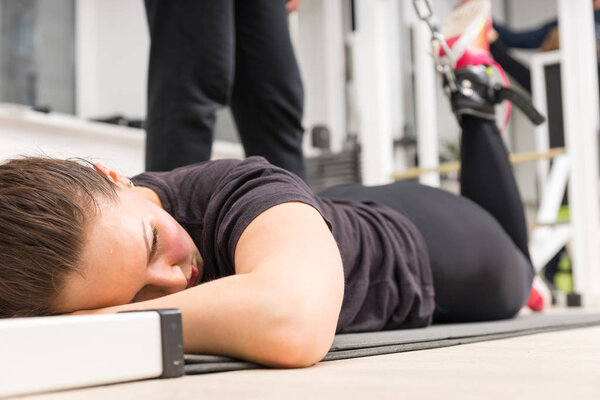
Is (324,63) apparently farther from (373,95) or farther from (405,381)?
(405,381)

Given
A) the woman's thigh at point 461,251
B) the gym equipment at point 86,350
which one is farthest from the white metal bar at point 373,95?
the gym equipment at point 86,350

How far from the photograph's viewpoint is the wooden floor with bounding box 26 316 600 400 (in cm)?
52

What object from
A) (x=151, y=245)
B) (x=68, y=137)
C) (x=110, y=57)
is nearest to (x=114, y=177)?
(x=151, y=245)

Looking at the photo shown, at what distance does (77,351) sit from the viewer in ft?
1.83

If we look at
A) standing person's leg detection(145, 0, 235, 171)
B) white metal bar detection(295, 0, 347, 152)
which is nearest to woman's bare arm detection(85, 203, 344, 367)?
standing person's leg detection(145, 0, 235, 171)

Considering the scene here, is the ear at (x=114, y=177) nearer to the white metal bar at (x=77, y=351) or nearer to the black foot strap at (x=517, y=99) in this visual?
the white metal bar at (x=77, y=351)

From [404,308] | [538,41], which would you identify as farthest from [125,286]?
[538,41]

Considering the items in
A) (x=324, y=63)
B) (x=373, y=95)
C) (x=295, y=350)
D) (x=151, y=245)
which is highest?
(x=324, y=63)

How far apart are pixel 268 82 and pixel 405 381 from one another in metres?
0.92

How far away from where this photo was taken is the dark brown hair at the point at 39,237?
71 centimetres

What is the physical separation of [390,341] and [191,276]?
267 mm

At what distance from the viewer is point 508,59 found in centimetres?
443

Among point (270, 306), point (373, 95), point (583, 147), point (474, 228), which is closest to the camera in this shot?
point (270, 306)

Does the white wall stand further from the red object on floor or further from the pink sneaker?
the red object on floor
